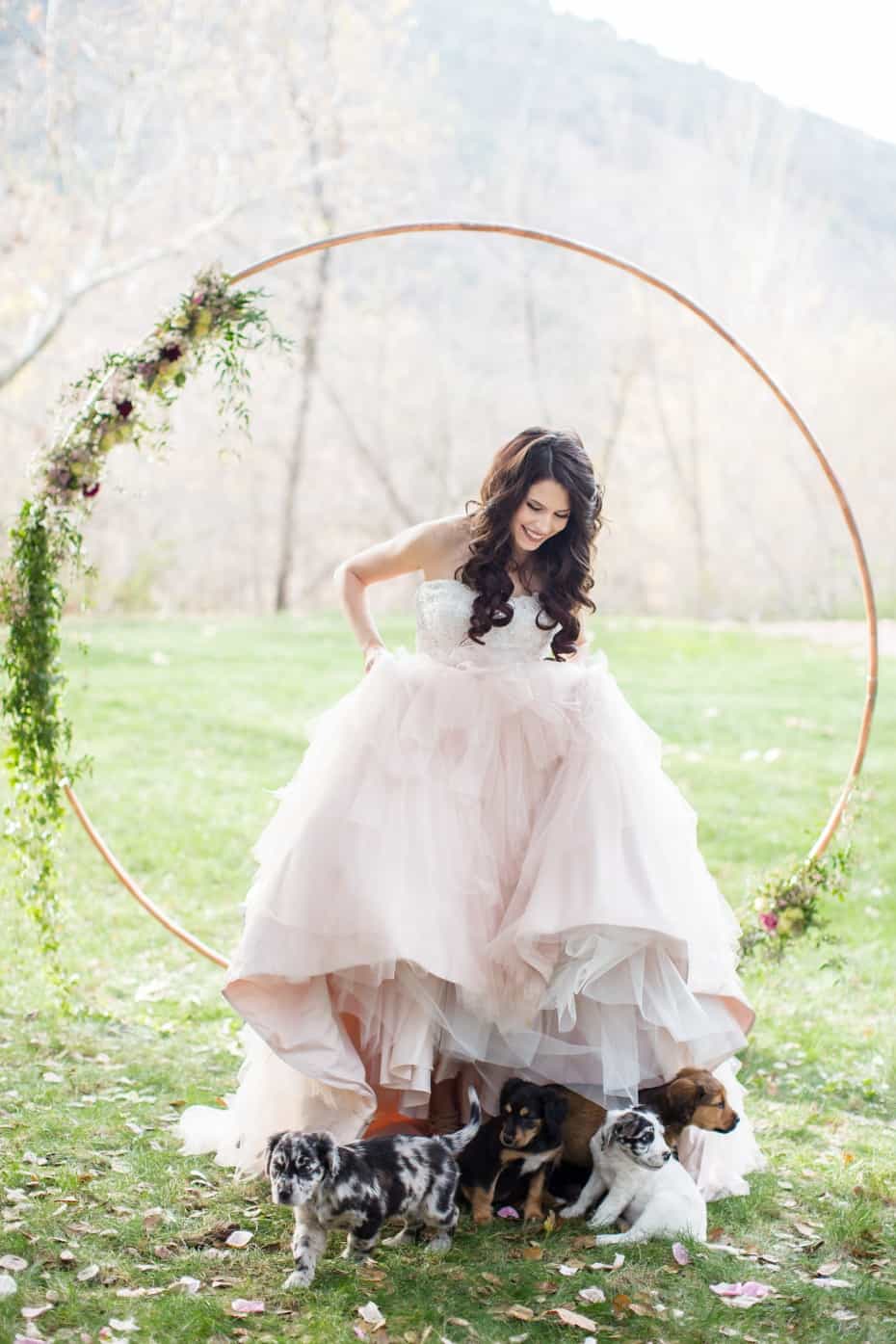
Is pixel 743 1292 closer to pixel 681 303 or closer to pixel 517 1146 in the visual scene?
pixel 517 1146

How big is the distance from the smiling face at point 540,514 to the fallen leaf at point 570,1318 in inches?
91.2

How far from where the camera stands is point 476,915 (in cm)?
417

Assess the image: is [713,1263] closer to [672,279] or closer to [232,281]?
[232,281]

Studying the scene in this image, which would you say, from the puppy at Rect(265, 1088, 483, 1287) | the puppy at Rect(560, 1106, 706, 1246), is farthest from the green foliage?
the puppy at Rect(265, 1088, 483, 1287)

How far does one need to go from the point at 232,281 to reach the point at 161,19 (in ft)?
34.2

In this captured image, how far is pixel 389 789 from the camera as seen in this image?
427cm

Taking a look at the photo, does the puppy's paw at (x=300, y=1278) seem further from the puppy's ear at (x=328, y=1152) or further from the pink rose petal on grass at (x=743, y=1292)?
the pink rose petal on grass at (x=743, y=1292)

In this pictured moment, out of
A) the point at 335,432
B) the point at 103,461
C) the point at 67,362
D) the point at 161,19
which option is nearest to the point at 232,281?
the point at 103,461

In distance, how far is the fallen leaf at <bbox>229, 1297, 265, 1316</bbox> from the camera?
344 cm

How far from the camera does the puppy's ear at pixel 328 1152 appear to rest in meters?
3.53

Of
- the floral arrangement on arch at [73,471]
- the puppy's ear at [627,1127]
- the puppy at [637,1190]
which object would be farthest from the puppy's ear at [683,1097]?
the floral arrangement on arch at [73,471]

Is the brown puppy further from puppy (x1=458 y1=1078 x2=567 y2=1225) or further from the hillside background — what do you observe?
the hillside background

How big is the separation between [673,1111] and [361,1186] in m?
1.01

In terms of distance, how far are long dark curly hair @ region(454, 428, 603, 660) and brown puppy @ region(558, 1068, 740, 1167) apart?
57.3 inches
